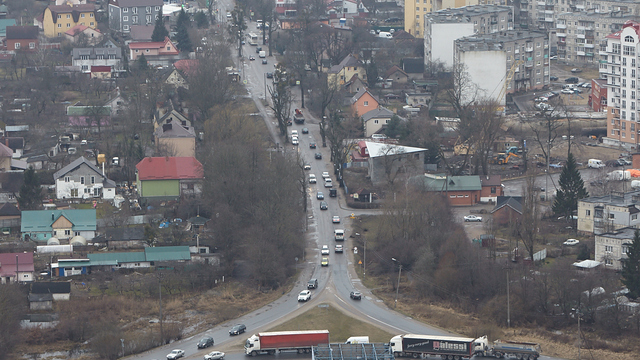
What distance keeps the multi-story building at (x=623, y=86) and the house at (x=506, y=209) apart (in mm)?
16521

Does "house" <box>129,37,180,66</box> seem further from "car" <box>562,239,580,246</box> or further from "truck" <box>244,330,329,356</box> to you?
"truck" <box>244,330,329,356</box>

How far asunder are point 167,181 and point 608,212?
23.8 meters

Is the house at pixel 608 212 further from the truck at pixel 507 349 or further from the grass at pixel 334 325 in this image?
the grass at pixel 334 325

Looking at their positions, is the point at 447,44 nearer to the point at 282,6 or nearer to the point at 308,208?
the point at 282,6

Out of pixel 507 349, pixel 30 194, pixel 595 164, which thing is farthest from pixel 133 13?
pixel 507 349

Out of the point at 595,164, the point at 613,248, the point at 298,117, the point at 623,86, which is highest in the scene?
the point at 623,86

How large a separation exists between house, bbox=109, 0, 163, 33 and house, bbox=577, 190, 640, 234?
57.6 m

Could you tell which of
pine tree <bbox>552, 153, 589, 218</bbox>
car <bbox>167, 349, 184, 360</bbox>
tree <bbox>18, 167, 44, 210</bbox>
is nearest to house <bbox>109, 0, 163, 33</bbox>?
tree <bbox>18, 167, 44, 210</bbox>

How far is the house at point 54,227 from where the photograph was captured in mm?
65125

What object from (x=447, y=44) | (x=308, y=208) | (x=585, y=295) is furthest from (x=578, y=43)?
(x=585, y=295)

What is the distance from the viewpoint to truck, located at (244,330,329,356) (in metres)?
50.9

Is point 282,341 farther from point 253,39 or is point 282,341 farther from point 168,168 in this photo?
point 253,39

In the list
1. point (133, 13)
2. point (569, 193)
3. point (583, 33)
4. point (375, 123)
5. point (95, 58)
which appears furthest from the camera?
point (133, 13)

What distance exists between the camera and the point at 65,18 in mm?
111000
